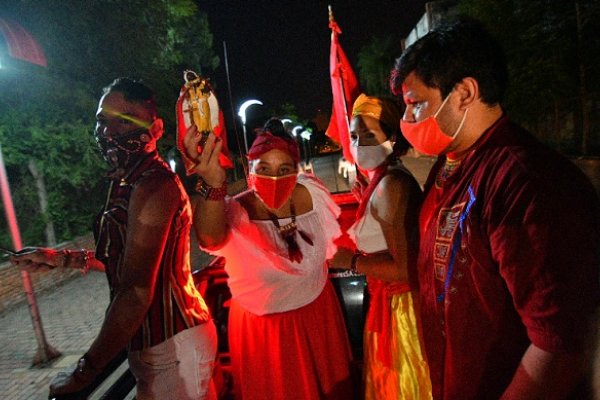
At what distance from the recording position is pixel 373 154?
2350 mm

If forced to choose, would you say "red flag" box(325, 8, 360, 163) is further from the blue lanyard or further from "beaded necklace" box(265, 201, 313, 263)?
the blue lanyard

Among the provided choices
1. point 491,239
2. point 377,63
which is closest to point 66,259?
point 491,239

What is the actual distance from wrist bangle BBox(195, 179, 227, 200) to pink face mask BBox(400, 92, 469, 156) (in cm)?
89

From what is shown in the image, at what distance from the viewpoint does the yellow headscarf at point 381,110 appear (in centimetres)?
238

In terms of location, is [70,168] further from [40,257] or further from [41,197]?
[40,257]

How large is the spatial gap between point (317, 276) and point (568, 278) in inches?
59.0

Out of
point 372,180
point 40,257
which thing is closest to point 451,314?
point 372,180

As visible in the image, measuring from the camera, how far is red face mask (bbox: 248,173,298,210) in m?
2.29

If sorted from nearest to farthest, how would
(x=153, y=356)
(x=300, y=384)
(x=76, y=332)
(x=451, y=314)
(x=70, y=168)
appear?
(x=451, y=314) → (x=153, y=356) → (x=300, y=384) → (x=76, y=332) → (x=70, y=168)

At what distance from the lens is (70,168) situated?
807 centimetres

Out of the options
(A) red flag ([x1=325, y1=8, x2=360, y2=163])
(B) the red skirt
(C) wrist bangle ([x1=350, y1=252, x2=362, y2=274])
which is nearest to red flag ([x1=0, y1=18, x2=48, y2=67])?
(A) red flag ([x1=325, y1=8, x2=360, y2=163])

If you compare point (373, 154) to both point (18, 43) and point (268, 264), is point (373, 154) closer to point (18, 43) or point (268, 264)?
point (268, 264)

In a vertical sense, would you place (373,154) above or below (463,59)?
below

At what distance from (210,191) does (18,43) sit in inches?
195
